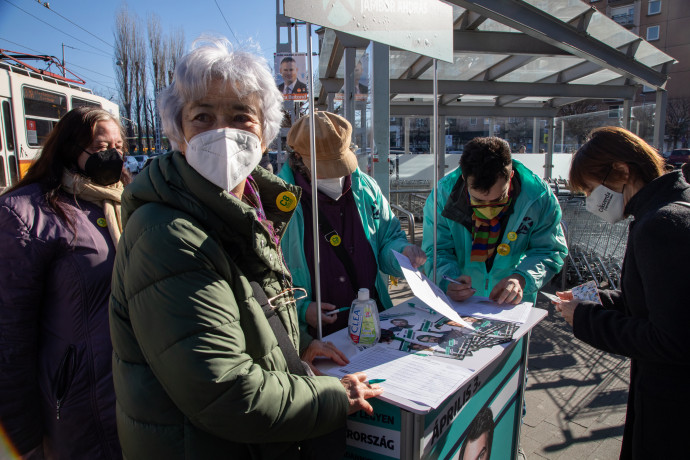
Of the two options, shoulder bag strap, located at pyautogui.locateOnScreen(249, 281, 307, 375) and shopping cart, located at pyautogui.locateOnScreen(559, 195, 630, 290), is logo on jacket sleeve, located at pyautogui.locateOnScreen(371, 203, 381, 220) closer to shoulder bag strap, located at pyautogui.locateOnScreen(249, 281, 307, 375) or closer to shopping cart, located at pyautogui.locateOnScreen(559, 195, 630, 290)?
shoulder bag strap, located at pyautogui.locateOnScreen(249, 281, 307, 375)

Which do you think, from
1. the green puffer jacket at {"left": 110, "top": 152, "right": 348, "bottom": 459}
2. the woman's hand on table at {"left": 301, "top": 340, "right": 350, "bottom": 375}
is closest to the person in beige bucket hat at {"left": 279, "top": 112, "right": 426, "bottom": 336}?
the woman's hand on table at {"left": 301, "top": 340, "right": 350, "bottom": 375}

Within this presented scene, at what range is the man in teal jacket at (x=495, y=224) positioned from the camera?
236cm

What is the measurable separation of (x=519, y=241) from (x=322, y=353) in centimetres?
151

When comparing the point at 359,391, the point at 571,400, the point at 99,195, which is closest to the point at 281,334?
the point at 359,391

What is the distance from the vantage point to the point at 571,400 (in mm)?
3385

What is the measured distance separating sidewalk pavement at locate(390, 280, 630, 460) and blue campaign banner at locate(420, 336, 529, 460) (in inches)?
33.1

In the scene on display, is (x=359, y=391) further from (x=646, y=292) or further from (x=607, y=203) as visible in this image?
(x=607, y=203)

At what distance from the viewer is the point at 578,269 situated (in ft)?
19.9

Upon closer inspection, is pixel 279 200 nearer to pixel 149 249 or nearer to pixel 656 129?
pixel 149 249

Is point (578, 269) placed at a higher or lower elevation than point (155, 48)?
lower

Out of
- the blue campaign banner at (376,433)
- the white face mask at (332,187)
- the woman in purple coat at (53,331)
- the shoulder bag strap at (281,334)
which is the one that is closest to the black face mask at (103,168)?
the woman in purple coat at (53,331)

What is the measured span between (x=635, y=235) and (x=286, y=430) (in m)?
1.37

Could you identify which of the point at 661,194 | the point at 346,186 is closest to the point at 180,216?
the point at 346,186

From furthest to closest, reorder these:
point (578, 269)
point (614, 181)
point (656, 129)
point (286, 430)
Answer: point (656, 129) < point (578, 269) < point (614, 181) < point (286, 430)
